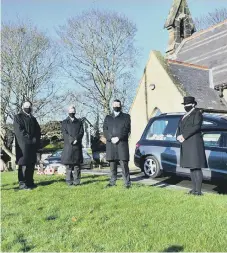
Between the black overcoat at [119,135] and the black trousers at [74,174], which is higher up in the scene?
the black overcoat at [119,135]

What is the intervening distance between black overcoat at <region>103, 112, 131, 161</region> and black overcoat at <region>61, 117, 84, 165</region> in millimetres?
845

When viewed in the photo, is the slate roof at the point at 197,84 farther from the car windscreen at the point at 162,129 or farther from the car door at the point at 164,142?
the car door at the point at 164,142

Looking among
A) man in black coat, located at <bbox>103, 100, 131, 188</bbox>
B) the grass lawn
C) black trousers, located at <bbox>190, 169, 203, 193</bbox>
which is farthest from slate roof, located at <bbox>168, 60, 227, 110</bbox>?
the grass lawn

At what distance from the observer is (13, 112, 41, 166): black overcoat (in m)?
8.17

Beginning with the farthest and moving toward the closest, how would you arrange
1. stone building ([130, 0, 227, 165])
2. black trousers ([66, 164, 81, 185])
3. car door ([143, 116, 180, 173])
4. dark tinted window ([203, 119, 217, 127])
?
stone building ([130, 0, 227, 165]) < car door ([143, 116, 180, 173]) < dark tinted window ([203, 119, 217, 127]) < black trousers ([66, 164, 81, 185])

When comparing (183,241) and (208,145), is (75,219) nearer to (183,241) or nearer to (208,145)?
(183,241)

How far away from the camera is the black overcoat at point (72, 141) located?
8.64 m

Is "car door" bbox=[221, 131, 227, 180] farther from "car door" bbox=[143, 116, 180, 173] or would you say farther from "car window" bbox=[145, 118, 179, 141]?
"car window" bbox=[145, 118, 179, 141]

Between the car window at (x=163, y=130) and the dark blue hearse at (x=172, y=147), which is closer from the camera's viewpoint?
the dark blue hearse at (x=172, y=147)

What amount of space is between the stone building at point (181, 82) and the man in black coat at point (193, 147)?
11168 mm

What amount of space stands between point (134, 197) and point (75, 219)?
174 centimetres

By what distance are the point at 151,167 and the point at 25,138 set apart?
407 cm

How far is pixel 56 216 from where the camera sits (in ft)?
18.4

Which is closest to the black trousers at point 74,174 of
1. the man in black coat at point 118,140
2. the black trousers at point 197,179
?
the man in black coat at point 118,140
